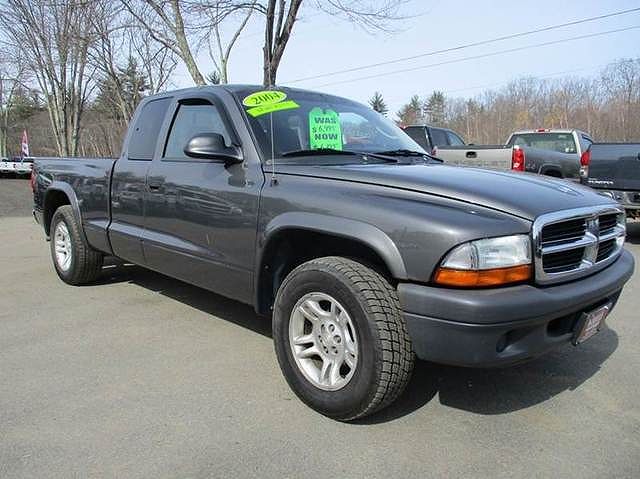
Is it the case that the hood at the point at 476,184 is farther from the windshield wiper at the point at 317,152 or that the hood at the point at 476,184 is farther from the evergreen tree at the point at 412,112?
the evergreen tree at the point at 412,112

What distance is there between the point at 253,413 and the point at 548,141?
1173 centimetres

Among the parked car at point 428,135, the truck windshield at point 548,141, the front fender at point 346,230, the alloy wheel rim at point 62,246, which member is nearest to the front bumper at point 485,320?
the front fender at point 346,230

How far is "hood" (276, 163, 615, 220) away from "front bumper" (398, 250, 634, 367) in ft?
1.32

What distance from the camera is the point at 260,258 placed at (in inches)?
134

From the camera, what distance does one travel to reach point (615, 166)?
29.1 ft

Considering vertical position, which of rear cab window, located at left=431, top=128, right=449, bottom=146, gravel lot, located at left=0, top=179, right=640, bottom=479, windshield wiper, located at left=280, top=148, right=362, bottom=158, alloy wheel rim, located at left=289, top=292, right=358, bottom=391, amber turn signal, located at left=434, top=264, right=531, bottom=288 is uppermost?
rear cab window, located at left=431, top=128, right=449, bottom=146

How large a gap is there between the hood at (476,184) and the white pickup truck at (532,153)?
19.7ft

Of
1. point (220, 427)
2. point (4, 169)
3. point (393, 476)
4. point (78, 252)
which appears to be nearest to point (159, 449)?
point (220, 427)

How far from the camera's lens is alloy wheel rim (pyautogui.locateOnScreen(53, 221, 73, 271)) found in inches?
231

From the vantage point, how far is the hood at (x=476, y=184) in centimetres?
274

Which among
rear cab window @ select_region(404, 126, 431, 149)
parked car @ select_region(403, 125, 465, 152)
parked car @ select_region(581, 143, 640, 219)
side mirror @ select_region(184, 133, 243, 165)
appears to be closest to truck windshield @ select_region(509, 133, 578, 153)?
parked car @ select_region(403, 125, 465, 152)

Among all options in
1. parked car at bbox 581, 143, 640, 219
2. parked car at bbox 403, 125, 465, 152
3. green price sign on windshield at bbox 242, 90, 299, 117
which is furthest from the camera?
parked car at bbox 403, 125, 465, 152

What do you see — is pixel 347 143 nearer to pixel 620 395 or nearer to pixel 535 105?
pixel 620 395

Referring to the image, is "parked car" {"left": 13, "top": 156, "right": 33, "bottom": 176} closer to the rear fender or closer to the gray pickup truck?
the rear fender
